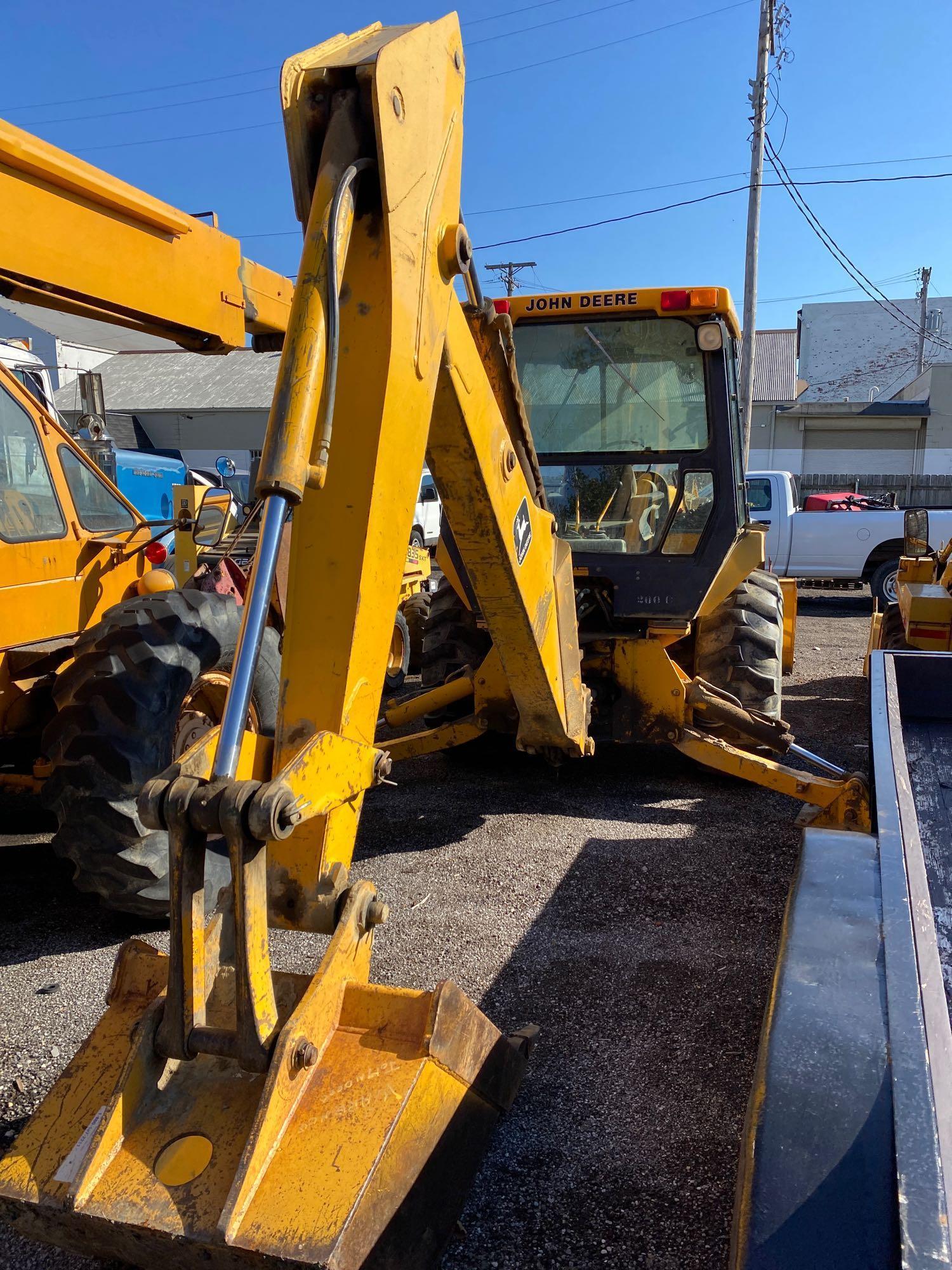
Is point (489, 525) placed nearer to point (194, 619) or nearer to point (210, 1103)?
point (194, 619)

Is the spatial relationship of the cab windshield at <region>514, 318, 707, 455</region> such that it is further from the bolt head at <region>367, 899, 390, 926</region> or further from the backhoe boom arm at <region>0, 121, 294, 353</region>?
the bolt head at <region>367, 899, 390, 926</region>

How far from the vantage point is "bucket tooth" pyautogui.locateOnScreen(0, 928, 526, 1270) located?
1614mm

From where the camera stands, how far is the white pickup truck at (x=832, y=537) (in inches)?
531

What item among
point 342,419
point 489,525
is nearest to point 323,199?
point 342,419

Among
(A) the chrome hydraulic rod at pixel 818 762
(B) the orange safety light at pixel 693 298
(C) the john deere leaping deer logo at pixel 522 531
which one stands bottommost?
(A) the chrome hydraulic rod at pixel 818 762

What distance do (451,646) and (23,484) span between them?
8.00ft

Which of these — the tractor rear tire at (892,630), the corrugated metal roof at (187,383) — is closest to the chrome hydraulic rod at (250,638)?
the tractor rear tire at (892,630)

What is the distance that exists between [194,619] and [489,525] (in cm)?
135

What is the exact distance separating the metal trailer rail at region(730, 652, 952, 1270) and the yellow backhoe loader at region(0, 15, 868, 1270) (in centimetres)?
73

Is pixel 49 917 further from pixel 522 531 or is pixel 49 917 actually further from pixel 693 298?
pixel 693 298

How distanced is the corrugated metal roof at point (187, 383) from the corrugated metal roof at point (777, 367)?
60.2 feet

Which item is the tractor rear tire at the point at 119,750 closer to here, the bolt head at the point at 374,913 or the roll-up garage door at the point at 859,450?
the bolt head at the point at 374,913

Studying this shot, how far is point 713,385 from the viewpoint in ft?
16.4

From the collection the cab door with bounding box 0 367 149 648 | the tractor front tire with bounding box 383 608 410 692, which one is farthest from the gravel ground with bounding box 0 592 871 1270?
the tractor front tire with bounding box 383 608 410 692
